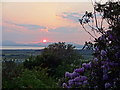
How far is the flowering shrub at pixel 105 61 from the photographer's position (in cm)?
509

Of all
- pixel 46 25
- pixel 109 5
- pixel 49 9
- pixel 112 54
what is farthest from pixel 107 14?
pixel 46 25

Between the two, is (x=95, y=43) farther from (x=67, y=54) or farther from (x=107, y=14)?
(x=67, y=54)

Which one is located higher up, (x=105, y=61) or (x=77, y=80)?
(x=105, y=61)

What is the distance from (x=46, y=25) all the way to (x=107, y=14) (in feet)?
23.9

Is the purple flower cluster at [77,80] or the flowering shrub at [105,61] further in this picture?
the purple flower cluster at [77,80]

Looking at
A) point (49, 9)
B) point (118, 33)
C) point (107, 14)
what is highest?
point (49, 9)

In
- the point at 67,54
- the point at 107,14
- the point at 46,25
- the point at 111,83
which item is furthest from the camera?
the point at 67,54

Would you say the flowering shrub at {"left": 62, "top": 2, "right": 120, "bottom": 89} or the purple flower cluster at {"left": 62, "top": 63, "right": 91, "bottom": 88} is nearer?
the flowering shrub at {"left": 62, "top": 2, "right": 120, "bottom": 89}

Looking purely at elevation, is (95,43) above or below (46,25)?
below

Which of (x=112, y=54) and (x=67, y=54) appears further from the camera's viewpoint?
(x=67, y=54)

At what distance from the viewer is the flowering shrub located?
5090 mm

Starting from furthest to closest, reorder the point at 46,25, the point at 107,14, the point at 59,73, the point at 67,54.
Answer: the point at 67,54, the point at 46,25, the point at 59,73, the point at 107,14

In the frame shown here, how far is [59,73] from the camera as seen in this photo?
10.9 meters

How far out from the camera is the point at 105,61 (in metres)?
5.21
